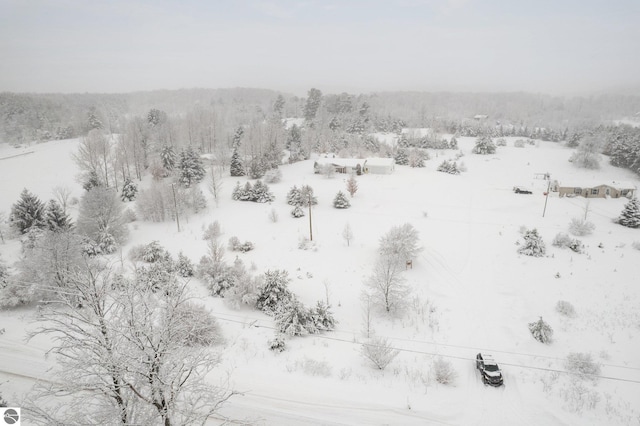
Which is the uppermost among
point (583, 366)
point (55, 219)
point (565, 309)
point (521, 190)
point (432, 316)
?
point (55, 219)

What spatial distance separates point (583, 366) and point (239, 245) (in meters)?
24.5

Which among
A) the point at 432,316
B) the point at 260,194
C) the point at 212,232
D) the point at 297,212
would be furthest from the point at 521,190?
the point at 212,232

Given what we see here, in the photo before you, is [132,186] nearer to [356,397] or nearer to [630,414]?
[356,397]

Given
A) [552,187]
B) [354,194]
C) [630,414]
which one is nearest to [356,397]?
[630,414]

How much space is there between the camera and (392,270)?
72.5 ft

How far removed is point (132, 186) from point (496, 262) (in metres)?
41.7

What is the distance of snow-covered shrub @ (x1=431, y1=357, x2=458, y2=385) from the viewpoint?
1545 cm

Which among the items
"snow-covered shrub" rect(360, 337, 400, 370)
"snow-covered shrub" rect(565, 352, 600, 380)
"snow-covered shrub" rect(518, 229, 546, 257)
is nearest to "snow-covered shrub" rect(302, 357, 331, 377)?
"snow-covered shrub" rect(360, 337, 400, 370)

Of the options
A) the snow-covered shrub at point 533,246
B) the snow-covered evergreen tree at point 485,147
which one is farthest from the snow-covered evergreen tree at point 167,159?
the snow-covered evergreen tree at point 485,147

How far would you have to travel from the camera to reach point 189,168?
47312 millimetres

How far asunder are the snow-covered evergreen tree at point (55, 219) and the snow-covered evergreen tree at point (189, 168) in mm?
16538

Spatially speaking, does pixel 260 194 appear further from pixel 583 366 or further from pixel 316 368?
pixel 583 366

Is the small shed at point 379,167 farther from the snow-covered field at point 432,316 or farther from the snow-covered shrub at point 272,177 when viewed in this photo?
the snow-covered shrub at point 272,177

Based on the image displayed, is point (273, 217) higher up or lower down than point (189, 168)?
lower down
